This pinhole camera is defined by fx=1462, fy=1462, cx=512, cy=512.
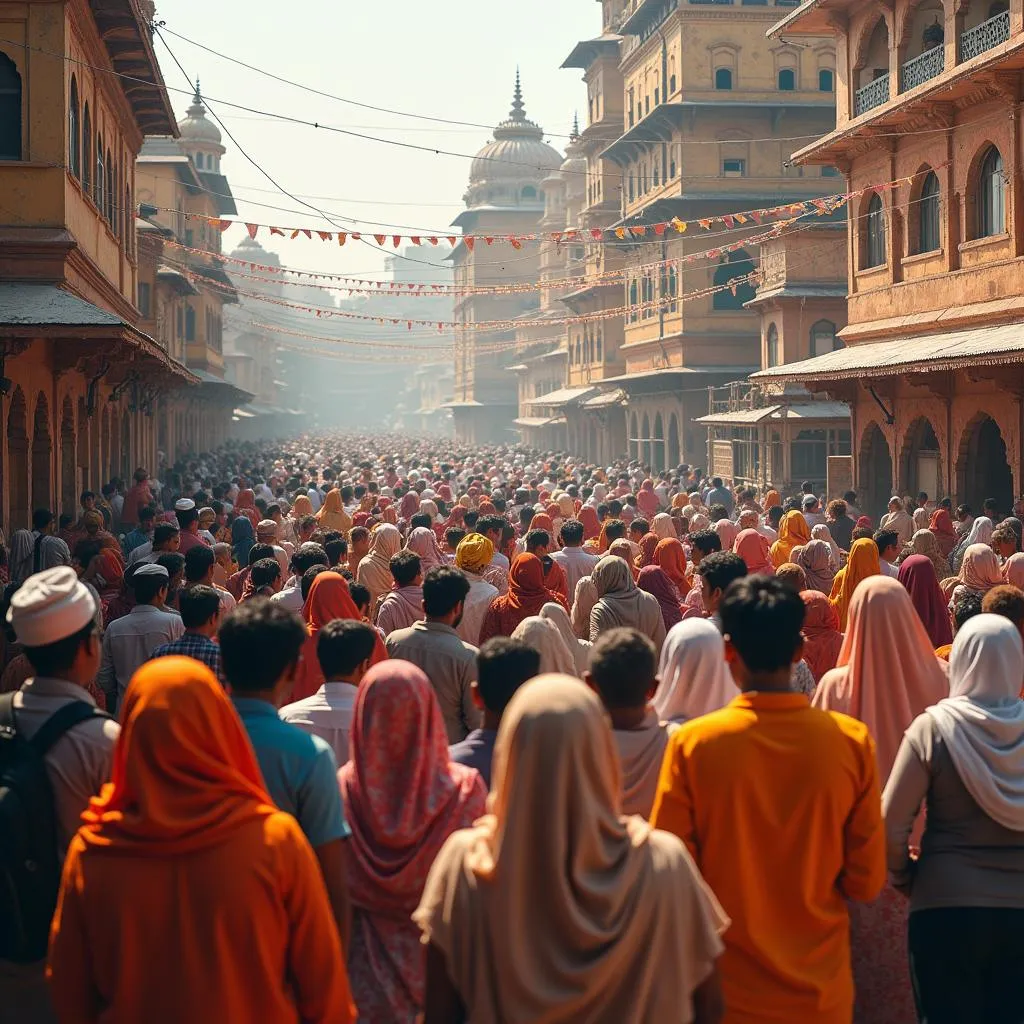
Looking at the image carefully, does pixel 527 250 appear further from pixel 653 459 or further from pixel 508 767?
pixel 508 767

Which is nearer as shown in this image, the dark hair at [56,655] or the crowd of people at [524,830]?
the crowd of people at [524,830]

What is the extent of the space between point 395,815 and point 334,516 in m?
11.8

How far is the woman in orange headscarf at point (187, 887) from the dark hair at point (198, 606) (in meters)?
3.32

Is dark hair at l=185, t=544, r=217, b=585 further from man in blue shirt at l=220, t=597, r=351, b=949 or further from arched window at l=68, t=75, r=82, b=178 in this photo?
arched window at l=68, t=75, r=82, b=178

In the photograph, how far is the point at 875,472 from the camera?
25672 mm

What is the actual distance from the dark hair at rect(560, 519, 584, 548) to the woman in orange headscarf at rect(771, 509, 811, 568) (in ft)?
7.38

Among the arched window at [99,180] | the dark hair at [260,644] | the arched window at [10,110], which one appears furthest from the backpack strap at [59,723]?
the arched window at [99,180]

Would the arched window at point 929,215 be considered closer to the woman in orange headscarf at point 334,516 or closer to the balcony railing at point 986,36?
the balcony railing at point 986,36

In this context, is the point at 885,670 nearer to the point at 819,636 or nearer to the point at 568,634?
the point at 819,636

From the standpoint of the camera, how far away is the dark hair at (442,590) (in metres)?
6.40

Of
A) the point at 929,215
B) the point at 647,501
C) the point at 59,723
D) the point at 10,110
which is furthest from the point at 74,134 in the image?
the point at 59,723

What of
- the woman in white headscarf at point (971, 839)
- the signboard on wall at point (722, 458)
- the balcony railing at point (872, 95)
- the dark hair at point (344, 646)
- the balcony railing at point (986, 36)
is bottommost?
the woman in white headscarf at point (971, 839)

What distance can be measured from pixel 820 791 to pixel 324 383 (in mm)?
165829

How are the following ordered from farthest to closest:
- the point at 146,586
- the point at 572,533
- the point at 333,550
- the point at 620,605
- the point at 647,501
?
the point at 647,501
the point at 572,533
the point at 333,550
the point at 620,605
the point at 146,586
